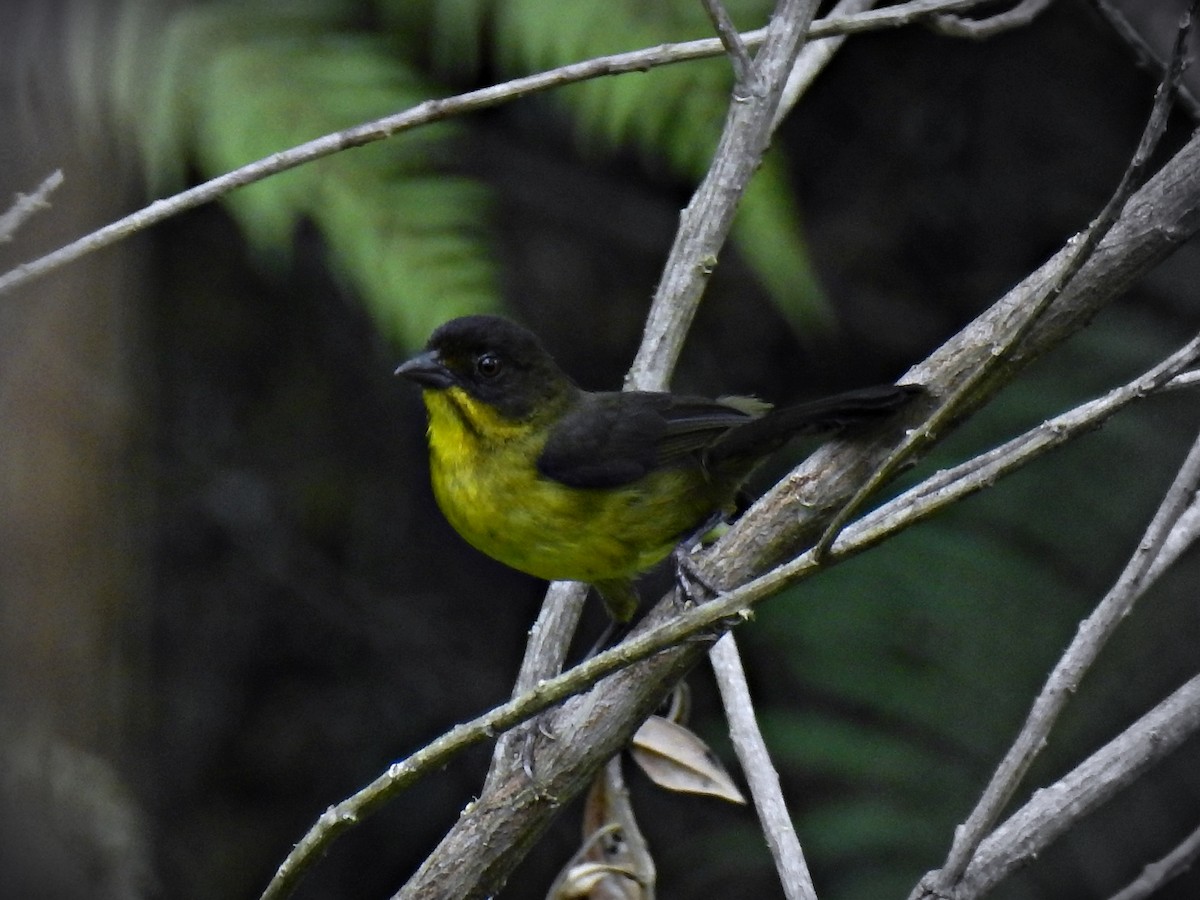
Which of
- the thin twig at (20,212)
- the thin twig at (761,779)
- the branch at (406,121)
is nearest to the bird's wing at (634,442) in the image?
the thin twig at (761,779)

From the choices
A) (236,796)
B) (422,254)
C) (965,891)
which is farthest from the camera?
(236,796)

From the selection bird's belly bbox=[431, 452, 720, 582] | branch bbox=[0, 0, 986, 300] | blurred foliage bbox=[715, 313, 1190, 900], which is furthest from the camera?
blurred foliage bbox=[715, 313, 1190, 900]

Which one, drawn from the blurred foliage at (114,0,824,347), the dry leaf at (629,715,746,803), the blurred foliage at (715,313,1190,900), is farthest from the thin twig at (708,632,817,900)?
the blurred foliage at (715,313,1190,900)

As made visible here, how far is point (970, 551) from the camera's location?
441cm

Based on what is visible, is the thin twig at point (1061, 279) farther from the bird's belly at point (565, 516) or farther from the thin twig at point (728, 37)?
the bird's belly at point (565, 516)

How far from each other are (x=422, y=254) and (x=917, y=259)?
2.59 m

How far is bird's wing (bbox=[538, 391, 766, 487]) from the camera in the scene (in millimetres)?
3135

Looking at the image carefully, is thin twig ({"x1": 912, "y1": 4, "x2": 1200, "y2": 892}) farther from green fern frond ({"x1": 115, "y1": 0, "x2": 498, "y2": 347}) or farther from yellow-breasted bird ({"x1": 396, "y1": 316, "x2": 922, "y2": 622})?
green fern frond ({"x1": 115, "y1": 0, "x2": 498, "y2": 347})

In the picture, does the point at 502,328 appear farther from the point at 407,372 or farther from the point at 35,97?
the point at 35,97

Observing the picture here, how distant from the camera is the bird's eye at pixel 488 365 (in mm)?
3221

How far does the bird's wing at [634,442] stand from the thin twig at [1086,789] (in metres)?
1.27

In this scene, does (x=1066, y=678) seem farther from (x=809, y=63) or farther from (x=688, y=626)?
(x=809, y=63)

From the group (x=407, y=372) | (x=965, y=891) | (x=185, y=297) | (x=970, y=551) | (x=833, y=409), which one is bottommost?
(x=965, y=891)

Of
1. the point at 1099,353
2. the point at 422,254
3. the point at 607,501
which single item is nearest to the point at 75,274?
the point at 422,254
